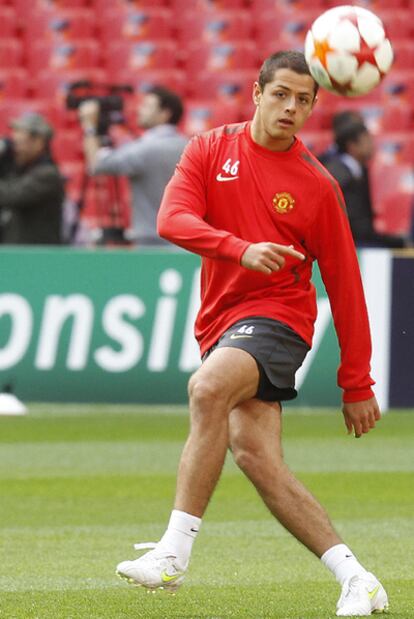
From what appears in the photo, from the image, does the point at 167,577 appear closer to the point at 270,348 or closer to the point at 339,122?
the point at 270,348

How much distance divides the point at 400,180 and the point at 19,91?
5137 millimetres

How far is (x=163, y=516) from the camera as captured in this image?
27.8 ft

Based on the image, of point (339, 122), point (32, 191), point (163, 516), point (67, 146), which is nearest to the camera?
point (163, 516)

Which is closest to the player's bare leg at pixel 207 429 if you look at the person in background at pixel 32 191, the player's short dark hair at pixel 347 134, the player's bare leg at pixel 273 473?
the player's bare leg at pixel 273 473

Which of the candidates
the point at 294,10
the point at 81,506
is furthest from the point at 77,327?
the point at 294,10

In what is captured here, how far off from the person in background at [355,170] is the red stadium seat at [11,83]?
7.53 meters

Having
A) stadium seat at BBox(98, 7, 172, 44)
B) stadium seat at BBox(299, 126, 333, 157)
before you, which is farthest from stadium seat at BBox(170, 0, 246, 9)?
stadium seat at BBox(299, 126, 333, 157)

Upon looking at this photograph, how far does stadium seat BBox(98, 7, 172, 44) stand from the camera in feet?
72.0

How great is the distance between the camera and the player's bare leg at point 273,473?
5680 millimetres

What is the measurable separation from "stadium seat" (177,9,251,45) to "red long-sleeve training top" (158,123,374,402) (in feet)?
53.7

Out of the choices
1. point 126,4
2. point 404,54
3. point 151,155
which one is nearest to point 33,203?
point 151,155

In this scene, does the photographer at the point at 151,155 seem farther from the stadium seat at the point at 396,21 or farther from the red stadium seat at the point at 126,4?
the stadium seat at the point at 396,21

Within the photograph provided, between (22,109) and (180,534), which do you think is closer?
(180,534)

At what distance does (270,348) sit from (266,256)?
48 cm
